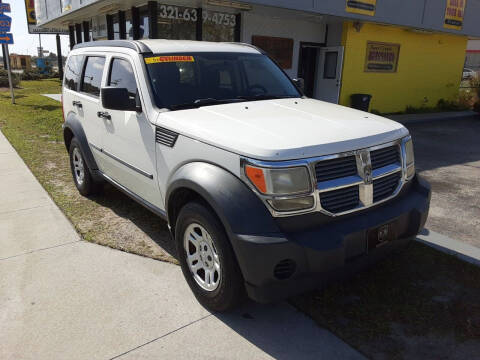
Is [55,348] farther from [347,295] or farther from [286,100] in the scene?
[286,100]

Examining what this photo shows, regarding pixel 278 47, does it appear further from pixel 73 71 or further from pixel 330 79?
pixel 73 71

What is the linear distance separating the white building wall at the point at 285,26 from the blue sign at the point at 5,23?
9.69m

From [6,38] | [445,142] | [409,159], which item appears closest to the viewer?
[409,159]

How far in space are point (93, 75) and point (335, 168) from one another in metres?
3.29

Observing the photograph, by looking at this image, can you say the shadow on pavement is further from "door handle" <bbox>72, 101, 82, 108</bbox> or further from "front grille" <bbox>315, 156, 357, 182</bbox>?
"door handle" <bbox>72, 101, 82, 108</bbox>

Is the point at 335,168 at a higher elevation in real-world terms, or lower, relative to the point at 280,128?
lower

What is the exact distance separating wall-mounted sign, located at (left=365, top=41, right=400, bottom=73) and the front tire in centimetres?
1279

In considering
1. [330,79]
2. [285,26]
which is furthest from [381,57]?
[285,26]

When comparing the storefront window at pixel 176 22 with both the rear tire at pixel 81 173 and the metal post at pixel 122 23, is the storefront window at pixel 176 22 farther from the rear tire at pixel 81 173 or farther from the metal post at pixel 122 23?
the rear tire at pixel 81 173

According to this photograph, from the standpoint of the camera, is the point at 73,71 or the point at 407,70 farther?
the point at 407,70

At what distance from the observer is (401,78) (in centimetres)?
1538

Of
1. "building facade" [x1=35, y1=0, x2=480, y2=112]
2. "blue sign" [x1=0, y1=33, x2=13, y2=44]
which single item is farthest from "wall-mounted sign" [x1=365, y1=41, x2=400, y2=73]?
"blue sign" [x1=0, y1=33, x2=13, y2=44]

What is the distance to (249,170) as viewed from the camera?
8.20 ft

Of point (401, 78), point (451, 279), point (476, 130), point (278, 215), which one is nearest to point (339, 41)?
point (401, 78)
